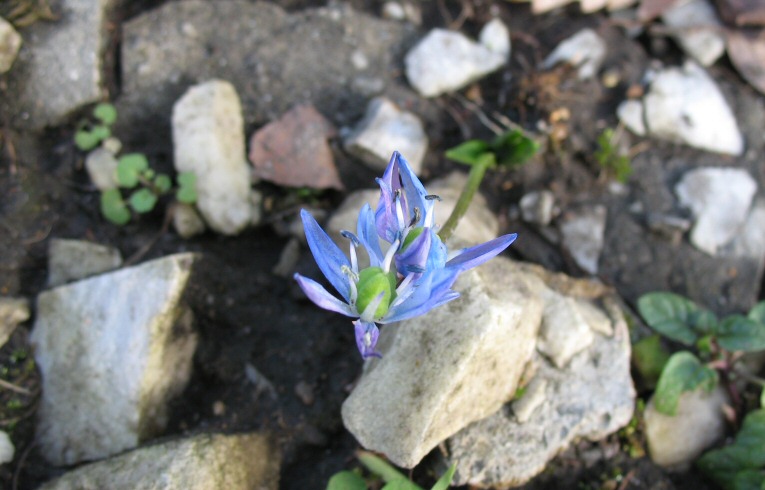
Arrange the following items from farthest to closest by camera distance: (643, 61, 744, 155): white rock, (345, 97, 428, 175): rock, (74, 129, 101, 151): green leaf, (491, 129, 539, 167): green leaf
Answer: (643, 61, 744, 155): white rock < (345, 97, 428, 175): rock < (74, 129, 101, 151): green leaf < (491, 129, 539, 167): green leaf

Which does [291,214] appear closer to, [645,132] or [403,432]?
[403,432]

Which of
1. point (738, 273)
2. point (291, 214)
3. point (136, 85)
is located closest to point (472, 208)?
point (291, 214)

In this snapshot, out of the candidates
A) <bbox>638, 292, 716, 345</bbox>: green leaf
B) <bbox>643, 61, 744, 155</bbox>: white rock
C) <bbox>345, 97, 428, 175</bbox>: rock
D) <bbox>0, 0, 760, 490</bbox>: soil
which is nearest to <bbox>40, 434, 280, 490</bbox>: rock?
<bbox>0, 0, 760, 490</bbox>: soil

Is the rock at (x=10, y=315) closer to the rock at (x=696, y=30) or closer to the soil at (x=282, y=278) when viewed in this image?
the soil at (x=282, y=278)

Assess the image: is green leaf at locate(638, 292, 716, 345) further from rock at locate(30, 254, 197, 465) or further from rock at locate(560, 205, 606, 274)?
rock at locate(30, 254, 197, 465)

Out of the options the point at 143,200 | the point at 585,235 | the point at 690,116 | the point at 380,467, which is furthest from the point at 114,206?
the point at 690,116

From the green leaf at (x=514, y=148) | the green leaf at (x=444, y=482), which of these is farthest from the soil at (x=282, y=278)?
the green leaf at (x=444, y=482)
